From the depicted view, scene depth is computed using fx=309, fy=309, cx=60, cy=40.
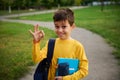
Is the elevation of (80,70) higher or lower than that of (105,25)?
higher

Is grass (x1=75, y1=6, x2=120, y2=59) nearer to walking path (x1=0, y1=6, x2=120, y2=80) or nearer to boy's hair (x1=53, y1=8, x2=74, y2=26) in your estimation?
walking path (x1=0, y1=6, x2=120, y2=80)

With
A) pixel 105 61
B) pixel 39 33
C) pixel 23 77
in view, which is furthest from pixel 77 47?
pixel 105 61

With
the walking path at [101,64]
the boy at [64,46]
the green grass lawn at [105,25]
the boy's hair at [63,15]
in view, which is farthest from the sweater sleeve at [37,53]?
the green grass lawn at [105,25]

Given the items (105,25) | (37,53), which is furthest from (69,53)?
(105,25)

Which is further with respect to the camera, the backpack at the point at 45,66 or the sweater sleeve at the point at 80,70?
the backpack at the point at 45,66

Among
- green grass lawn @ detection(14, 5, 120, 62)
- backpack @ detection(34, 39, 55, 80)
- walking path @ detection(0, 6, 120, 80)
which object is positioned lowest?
green grass lawn @ detection(14, 5, 120, 62)

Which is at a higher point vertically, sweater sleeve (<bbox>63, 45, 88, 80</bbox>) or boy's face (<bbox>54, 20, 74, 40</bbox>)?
boy's face (<bbox>54, 20, 74, 40</bbox>)

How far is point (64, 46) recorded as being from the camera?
308 centimetres

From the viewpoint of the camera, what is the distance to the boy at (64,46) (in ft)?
9.85

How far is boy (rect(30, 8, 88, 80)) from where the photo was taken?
3.00 m

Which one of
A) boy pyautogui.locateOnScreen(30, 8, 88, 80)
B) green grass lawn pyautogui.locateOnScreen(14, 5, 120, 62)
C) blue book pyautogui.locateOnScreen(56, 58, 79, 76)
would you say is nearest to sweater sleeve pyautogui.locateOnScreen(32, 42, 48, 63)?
boy pyautogui.locateOnScreen(30, 8, 88, 80)

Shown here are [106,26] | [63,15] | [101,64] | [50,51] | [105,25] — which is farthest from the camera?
[105,25]

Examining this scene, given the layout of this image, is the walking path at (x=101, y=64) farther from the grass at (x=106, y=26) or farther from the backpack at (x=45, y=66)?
the backpack at (x=45, y=66)

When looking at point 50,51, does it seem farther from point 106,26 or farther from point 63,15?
point 106,26
